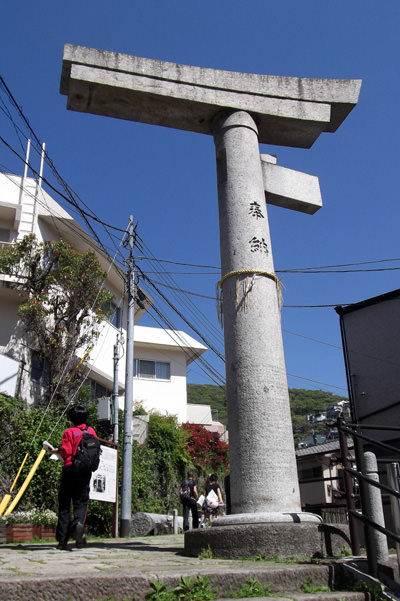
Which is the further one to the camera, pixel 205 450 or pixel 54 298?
pixel 205 450

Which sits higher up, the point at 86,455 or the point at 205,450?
the point at 205,450

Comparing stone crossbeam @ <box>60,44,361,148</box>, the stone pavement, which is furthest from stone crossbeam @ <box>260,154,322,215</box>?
the stone pavement

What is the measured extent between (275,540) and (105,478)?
21.2 feet

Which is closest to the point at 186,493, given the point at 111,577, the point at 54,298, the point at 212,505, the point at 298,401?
the point at 212,505

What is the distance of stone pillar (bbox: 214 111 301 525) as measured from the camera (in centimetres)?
540

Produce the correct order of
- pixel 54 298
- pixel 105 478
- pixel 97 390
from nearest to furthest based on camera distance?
pixel 105 478, pixel 54 298, pixel 97 390

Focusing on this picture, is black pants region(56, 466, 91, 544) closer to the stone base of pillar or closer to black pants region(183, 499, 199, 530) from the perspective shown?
the stone base of pillar

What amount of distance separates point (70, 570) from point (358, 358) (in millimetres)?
11343

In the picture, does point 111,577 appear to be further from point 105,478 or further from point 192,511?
point 192,511

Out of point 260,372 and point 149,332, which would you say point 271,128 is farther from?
point 149,332

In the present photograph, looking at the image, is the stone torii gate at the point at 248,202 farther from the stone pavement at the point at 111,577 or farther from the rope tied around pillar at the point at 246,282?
the stone pavement at the point at 111,577

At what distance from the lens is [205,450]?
22594 mm

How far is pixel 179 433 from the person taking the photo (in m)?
20.6

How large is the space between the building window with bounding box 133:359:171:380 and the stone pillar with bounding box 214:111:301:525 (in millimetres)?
19600
